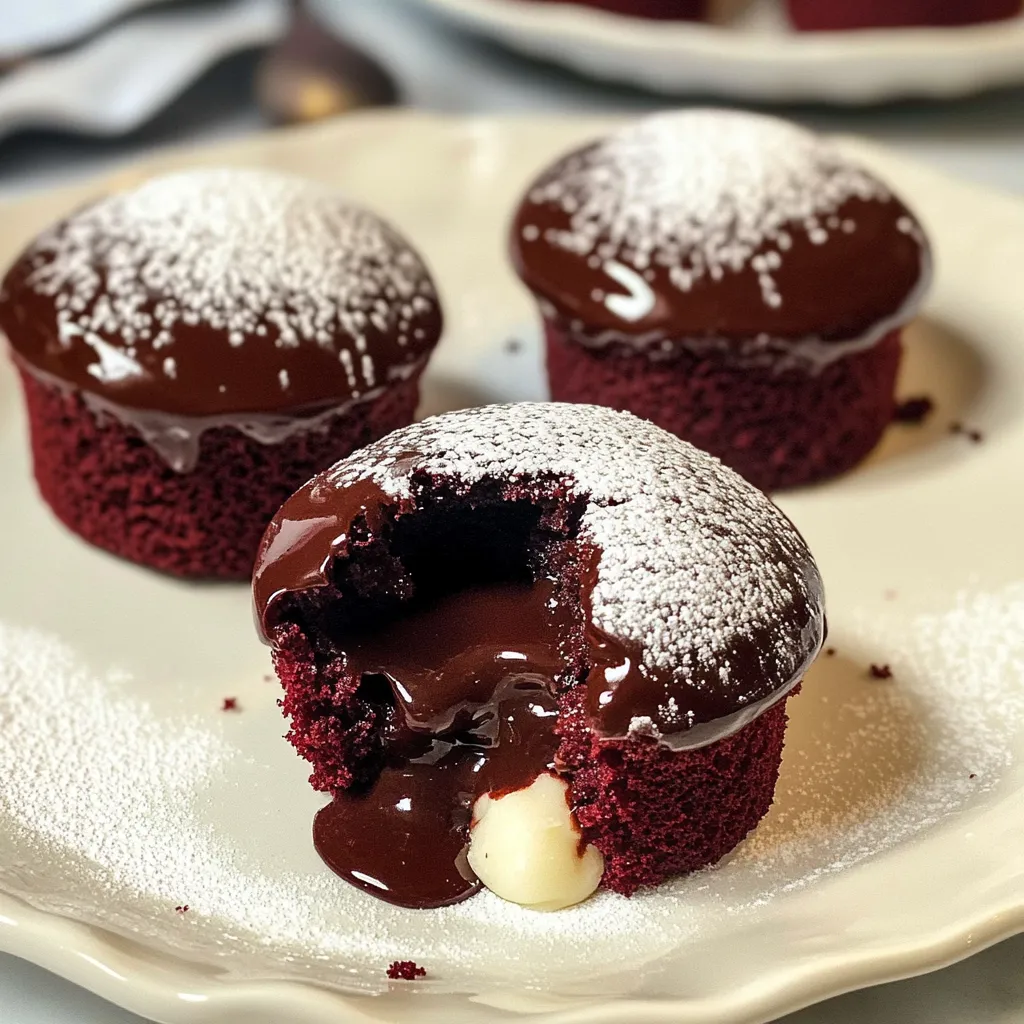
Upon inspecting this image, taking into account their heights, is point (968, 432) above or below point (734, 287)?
below

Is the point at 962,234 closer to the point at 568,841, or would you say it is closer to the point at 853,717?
the point at 853,717

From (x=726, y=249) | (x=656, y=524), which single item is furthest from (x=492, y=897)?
(x=726, y=249)

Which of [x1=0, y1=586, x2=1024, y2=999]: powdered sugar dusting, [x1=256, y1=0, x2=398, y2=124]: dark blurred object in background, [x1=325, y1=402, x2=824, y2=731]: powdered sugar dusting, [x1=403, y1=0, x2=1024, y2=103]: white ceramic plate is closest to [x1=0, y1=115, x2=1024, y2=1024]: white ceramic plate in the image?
[x1=0, y1=586, x2=1024, y2=999]: powdered sugar dusting

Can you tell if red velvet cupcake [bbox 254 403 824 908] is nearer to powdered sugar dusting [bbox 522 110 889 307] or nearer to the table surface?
powdered sugar dusting [bbox 522 110 889 307]

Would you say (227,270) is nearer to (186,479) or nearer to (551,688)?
(186,479)

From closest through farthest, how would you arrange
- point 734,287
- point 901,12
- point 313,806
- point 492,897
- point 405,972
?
1. point 405,972
2. point 492,897
3. point 313,806
4. point 734,287
5. point 901,12

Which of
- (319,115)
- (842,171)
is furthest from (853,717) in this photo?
(319,115)
